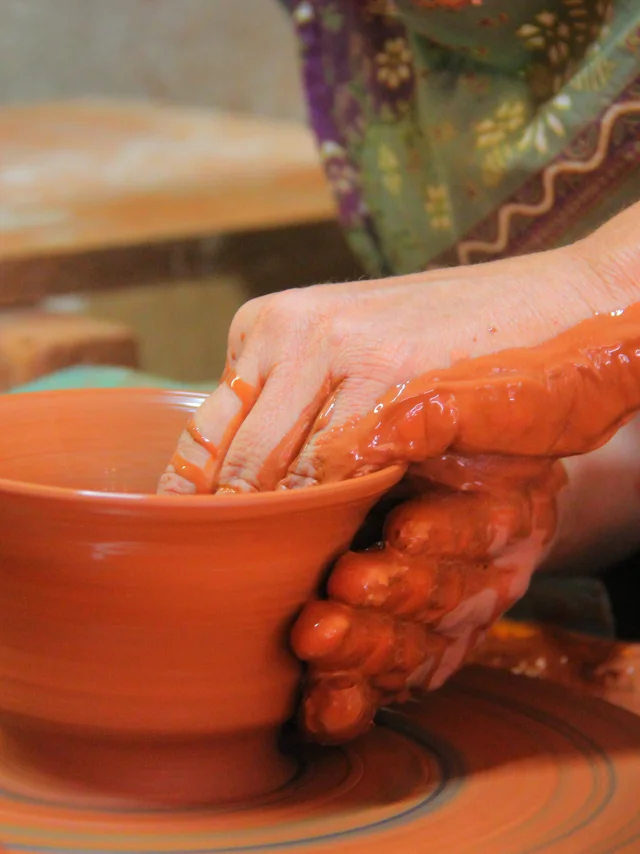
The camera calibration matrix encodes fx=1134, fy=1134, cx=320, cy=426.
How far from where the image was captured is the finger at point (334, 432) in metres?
0.73

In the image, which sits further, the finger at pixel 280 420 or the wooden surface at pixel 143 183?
Answer: the wooden surface at pixel 143 183

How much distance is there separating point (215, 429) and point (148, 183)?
7.47ft

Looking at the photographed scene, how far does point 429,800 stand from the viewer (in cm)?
75

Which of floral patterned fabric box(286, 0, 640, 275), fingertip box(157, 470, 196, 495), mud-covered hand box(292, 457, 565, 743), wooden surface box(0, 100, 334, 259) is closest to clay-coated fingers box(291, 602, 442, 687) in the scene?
mud-covered hand box(292, 457, 565, 743)

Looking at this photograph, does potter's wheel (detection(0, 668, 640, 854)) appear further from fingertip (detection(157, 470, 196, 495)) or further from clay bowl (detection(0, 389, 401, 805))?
fingertip (detection(157, 470, 196, 495))

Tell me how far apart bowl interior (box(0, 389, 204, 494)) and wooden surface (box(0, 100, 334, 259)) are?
1616 mm

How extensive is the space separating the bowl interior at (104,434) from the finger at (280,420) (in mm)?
186

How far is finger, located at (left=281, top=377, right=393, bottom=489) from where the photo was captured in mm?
727

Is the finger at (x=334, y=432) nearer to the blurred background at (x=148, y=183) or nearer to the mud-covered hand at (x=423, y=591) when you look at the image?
the mud-covered hand at (x=423, y=591)

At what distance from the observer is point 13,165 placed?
308 centimetres

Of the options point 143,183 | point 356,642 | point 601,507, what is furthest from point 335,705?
point 143,183

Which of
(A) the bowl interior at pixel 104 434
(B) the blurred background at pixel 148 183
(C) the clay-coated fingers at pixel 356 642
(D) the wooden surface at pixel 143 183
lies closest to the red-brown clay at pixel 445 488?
(C) the clay-coated fingers at pixel 356 642

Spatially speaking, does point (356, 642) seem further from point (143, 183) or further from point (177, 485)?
point (143, 183)

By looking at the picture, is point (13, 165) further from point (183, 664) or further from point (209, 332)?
point (183, 664)
